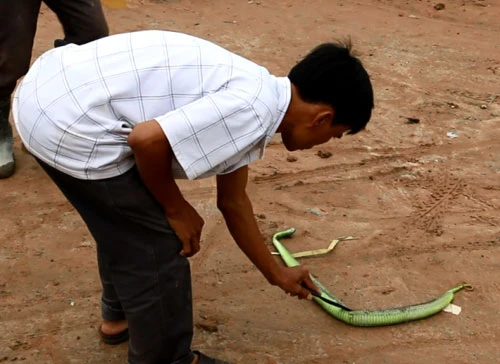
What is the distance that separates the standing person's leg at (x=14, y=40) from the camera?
3604 mm

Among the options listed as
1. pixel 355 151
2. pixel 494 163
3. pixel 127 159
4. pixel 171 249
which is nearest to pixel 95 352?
pixel 171 249

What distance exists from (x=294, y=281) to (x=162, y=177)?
0.67 meters

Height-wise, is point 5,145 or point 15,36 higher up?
point 15,36

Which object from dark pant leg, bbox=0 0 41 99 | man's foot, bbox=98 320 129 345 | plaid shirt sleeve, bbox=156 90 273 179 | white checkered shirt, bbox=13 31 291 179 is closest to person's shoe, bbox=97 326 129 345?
man's foot, bbox=98 320 129 345

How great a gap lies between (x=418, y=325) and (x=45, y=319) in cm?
150

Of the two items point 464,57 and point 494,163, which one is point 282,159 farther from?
point 464,57

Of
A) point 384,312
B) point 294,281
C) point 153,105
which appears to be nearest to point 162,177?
point 153,105

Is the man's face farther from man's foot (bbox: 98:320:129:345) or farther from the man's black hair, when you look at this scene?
man's foot (bbox: 98:320:129:345)

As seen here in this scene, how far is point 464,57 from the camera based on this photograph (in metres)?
5.69

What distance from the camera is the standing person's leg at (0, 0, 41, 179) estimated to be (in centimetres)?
360

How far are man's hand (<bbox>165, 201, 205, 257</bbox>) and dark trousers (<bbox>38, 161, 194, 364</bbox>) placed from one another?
0.02m

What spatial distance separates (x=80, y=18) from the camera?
3.77 metres

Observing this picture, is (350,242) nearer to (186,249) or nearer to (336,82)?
(186,249)

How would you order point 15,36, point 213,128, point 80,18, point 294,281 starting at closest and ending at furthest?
point 213,128 → point 294,281 → point 15,36 → point 80,18
